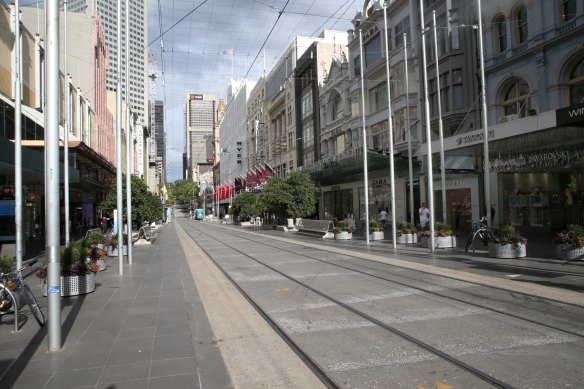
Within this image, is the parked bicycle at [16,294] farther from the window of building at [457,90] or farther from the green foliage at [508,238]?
the window of building at [457,90]

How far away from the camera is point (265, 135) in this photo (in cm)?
8031

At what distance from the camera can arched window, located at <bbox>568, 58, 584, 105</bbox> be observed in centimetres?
2214

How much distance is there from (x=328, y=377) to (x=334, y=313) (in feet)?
10.0

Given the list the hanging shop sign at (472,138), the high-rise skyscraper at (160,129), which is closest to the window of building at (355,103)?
the high-rise skyscraper at (160,129)

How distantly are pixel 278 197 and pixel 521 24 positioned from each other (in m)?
22.1

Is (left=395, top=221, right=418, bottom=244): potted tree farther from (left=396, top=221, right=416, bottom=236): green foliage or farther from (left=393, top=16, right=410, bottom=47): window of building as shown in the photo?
(left=393, top=16, right=410, bottom=47): window of building

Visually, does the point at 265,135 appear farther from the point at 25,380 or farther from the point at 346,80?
the point at 25,380

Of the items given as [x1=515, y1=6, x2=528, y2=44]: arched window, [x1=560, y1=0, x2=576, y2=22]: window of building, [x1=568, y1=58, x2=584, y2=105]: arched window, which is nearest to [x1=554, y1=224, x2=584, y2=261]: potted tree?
[x1=568, y1=58, x2=584, y2=105]: arched window

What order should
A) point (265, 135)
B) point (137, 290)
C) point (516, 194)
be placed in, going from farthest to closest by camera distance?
point (265, 135) < point (516, 194) < point (137, 290)

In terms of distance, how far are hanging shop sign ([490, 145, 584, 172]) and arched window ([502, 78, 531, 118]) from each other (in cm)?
295

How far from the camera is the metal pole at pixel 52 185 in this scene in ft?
20.1

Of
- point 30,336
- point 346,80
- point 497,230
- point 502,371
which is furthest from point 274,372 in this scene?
point 346,80

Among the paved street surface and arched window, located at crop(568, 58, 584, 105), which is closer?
the paved street surface

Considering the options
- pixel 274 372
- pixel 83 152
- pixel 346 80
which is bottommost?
pixel 274 372
